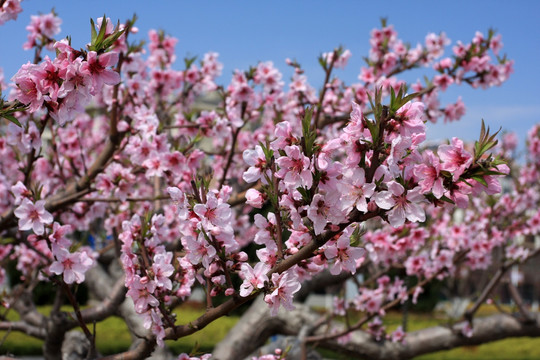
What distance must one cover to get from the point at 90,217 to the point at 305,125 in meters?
3.46

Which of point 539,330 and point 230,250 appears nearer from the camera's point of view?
point 230,250

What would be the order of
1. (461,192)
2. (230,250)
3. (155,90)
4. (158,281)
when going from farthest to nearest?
(155,90) → (158,281) → (230,250) → (461,192)

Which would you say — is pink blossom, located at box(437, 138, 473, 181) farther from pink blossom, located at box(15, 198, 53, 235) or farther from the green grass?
the green grass

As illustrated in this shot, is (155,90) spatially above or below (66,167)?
above

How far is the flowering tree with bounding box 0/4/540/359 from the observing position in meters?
1.87

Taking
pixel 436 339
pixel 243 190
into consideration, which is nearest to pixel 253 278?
pixel 243 190

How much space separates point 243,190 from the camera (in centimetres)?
507

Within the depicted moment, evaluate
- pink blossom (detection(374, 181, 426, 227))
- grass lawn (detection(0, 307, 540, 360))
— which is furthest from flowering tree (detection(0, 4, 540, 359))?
grass lawn (detection(0, 307, 540, 360))

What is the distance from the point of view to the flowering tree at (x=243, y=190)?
1872mm

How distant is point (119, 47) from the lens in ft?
14.2

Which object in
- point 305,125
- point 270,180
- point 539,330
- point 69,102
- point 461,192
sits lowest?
point 539,330

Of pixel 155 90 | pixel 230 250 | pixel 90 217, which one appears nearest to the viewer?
pixel 230 250

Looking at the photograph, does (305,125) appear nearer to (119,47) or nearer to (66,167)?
(119,47)

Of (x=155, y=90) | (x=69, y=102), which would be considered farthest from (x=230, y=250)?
(x=155, y=90)
